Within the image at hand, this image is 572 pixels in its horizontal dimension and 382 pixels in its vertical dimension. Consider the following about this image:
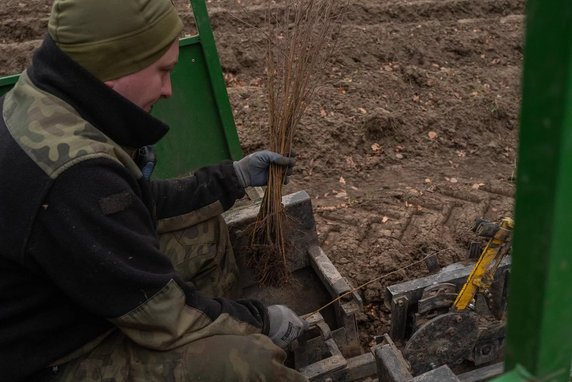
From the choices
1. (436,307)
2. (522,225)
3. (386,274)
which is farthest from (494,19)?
(522,225)

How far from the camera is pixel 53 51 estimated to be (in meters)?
1.68

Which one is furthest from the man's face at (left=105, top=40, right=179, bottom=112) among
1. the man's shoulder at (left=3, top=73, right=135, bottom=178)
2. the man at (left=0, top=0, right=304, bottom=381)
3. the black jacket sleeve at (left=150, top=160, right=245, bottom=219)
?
the black jacket sleeve at (left=150, top=160, right=245, bottom=219)

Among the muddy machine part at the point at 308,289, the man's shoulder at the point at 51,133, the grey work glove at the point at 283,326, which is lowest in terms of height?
the muddy machine part at the point at 308,289

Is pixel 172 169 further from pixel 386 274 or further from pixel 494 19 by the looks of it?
pixel 494 19

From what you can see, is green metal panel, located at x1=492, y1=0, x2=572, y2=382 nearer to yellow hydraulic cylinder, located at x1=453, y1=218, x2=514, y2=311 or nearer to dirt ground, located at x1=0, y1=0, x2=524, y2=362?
yellow hydraulic cylinder, located at x1=453, y1=218, x2=514, y2=311

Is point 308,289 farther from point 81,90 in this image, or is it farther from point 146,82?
point 81,90

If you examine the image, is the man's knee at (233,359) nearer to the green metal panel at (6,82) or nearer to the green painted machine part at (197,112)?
the green painted machine part at (197,112)

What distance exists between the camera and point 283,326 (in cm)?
209

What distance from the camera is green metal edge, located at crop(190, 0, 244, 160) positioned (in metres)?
3.00

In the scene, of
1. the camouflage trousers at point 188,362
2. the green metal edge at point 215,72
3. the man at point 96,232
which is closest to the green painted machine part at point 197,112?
the green metal edge at point 215,72

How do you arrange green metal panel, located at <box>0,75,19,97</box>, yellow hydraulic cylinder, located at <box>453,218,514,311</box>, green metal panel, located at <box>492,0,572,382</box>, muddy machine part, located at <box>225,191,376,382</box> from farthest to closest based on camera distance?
green metal panel, located at <box>0,75,19,97</box> < muddy machine part, located at <box>225,191,376,382</box> < yellow hydraulic cylinder, located at <box>453,218,514,311</box> < green metal panel, located at <box>492,0,572,382</box>

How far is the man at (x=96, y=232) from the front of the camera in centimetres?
156

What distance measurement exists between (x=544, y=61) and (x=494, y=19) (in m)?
5.75

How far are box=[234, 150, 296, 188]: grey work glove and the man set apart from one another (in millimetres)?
596
